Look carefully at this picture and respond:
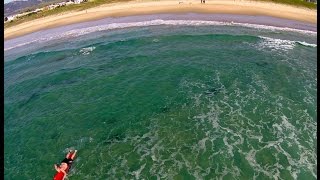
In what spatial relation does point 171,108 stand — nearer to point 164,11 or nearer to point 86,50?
point 86,50

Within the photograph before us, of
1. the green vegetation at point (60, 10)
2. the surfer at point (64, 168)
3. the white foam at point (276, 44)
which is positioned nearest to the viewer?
the surfer at point (64, 168)

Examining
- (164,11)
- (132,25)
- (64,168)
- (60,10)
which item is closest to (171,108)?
(64,168)

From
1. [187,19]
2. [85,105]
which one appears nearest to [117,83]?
[85,105]

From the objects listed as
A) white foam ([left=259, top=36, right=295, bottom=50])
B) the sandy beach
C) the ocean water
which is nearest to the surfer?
the ocean water

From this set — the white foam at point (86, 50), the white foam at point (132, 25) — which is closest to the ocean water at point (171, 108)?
the white foam at point (86, 50)

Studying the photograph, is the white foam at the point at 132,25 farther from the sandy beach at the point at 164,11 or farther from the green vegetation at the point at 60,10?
the green vegetation at the point at 60,10

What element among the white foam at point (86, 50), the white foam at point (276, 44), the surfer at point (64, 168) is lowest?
the white foam at point (276, 44)

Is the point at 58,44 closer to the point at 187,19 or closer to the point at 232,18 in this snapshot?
the point at 187,19
